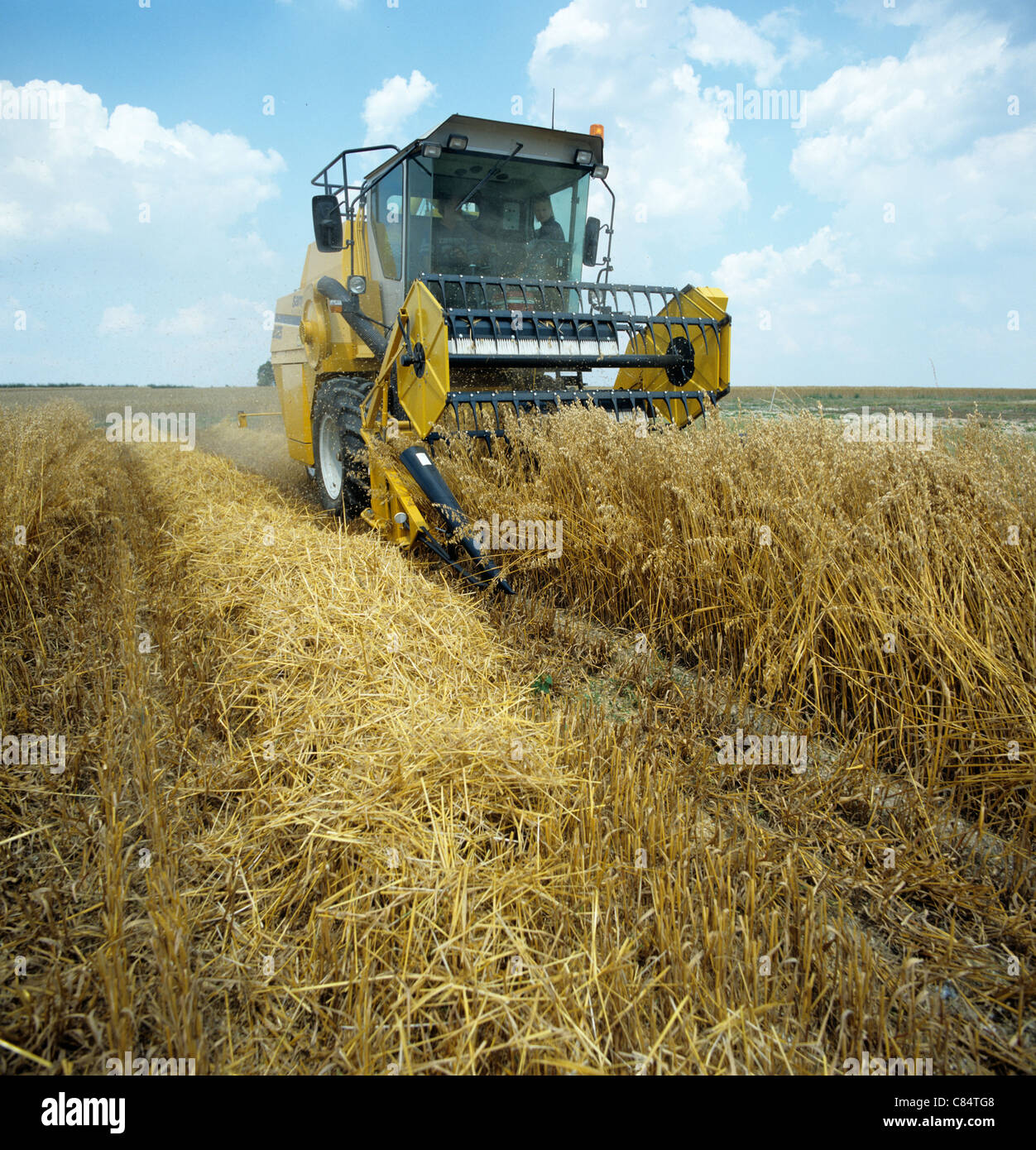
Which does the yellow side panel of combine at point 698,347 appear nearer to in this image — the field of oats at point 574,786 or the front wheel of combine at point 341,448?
the field of oats at point 574,786

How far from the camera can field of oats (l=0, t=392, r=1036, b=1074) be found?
145 cm

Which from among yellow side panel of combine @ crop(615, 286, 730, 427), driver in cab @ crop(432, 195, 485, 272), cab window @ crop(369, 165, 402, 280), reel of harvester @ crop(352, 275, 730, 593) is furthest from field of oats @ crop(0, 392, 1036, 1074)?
cab window @ crop(369, 165, 402, 280)

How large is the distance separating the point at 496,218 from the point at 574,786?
16.3 feet

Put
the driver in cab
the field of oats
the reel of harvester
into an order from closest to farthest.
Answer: the field of oats < the reel of harvester < the driver in cab

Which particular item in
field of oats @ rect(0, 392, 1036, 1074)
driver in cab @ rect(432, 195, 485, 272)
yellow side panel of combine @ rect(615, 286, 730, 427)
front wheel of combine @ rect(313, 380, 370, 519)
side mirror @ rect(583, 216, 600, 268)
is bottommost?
field of oats @ rect(0, 392, 1036, 1074)

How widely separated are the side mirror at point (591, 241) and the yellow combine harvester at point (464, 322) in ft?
0.05

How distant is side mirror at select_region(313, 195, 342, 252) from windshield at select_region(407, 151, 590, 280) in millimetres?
599

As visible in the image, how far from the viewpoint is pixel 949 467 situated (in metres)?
2.90

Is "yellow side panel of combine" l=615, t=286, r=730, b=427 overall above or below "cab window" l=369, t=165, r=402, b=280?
below

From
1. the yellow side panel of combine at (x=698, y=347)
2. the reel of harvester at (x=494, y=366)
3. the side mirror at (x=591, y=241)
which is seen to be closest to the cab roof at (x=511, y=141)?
the side mirror at (x=591, y=241)

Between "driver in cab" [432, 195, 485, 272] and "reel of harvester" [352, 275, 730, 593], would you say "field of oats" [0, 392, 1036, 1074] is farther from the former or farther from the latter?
"driver in cab" [432, 195, 485, 272]

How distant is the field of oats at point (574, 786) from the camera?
4.74 ft

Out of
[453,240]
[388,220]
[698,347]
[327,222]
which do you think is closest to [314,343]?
[327,222]

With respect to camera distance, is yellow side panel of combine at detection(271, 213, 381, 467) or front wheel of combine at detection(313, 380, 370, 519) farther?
yellow side panel of combine at detection(271, 213, 381, 467)
